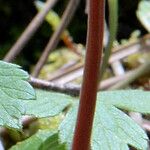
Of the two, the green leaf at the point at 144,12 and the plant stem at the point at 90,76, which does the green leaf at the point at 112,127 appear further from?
the green leaf at the point at 144,12

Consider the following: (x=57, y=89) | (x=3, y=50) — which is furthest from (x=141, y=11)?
(x=3, y=50)

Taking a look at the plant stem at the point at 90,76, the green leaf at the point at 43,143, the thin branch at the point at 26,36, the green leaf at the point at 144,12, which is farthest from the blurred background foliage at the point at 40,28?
the plant stem at the point at 90,76

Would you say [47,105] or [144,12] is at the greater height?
[47,105]

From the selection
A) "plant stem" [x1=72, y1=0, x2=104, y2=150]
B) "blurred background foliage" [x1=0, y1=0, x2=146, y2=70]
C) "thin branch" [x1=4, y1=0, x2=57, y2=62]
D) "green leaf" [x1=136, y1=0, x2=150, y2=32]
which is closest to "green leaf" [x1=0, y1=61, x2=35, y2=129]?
"plant stem" [x1=72, y1=0, x2=104, y2=150]

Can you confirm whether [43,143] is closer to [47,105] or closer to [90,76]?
[47,105]

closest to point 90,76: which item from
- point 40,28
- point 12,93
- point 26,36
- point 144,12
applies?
point 12,93
